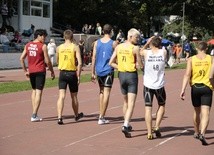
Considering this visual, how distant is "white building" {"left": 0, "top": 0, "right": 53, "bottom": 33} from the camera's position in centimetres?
4194

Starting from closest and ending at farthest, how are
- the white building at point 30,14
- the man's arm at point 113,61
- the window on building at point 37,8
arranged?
the man's arm at point 113,61, the white building at point 30,14, the window on building at point 37,8

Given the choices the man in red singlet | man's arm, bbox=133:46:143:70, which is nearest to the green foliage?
the man in red singlet

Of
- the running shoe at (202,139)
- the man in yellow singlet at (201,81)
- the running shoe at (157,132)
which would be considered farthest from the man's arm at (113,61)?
the running shoe at (202,139)

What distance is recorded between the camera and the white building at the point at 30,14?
41.9m

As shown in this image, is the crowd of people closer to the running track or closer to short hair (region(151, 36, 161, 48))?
short hair (region(151, 36, 161, 48))

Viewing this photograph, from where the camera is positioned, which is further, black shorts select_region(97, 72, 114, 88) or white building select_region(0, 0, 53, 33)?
white building select_region(0, 0, 53, 33)

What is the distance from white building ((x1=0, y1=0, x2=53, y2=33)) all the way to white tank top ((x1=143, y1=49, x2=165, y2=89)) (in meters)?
32.3

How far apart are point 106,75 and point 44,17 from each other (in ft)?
121

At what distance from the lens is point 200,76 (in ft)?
27.2

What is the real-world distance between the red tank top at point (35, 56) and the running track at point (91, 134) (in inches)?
45.2

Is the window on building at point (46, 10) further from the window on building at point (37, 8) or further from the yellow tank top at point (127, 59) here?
the yellow tank top at point (127, 59)

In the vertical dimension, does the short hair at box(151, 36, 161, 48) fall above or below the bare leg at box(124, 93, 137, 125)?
above

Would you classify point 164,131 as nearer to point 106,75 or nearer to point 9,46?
point 106,75

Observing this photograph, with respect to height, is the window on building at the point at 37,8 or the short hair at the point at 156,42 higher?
the window on building at the point at 37,8
